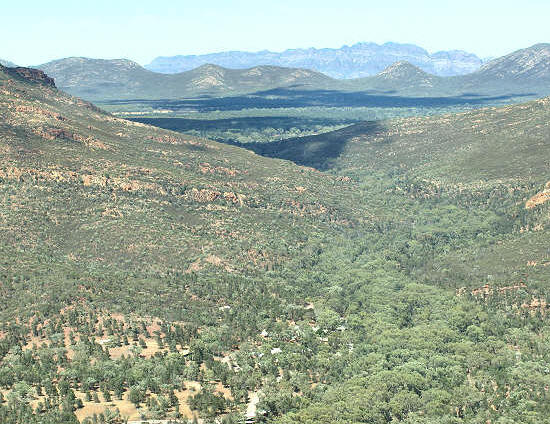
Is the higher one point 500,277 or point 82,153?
point 82,153

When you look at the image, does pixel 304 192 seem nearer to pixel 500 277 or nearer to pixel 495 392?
pixel 500 277

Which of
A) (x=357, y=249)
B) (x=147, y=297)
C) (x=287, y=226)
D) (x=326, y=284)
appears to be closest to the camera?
(x=147, y=297)

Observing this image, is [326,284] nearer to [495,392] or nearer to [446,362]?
[446,362]

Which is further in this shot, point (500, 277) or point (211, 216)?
point (211, 216)

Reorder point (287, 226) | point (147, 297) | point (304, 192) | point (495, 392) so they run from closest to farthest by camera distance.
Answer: point (495, 392) → point (147, 297) → point (287, 226) → point (304, 192)

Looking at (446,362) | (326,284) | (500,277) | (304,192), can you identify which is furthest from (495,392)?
(304,192)

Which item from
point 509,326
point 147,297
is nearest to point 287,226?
point 147,297

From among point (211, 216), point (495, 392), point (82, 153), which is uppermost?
point (82, 153)
